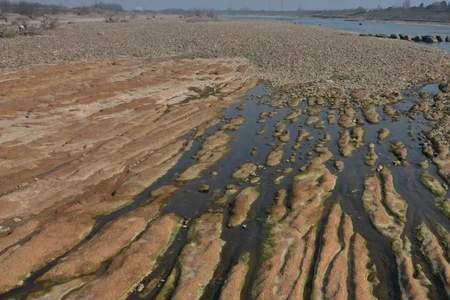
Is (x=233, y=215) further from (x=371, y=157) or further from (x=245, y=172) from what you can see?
(x=371, y=157)

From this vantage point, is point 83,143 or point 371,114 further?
point 371,114

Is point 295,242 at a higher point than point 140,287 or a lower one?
higher

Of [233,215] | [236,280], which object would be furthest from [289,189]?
[236,280]

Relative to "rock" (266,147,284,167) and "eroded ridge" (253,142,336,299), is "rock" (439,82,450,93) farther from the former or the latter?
"eroded ridge" (253,142,336,299)

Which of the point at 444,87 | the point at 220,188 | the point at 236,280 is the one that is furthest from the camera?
the point at 444,87

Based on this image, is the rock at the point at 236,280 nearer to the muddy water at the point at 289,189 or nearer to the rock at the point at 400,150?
the muddy water at the point at 289,189

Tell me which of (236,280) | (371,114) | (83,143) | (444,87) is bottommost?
(444,87)

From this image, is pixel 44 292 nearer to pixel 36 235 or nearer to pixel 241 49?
pixel 36 235

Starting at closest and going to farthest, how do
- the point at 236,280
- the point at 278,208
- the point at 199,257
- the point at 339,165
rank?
the point at 236,280
the point at 199,257
the point at 278,208
the point at 339,165

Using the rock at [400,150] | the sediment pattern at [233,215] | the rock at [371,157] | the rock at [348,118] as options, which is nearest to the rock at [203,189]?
the sediment pattern at [233,215]
